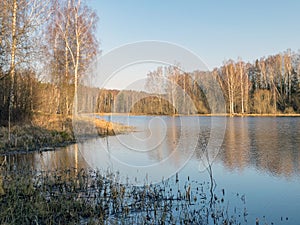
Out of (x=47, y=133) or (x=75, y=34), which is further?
(x=75, y=34)

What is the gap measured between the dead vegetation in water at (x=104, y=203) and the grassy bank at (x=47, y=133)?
5182mm

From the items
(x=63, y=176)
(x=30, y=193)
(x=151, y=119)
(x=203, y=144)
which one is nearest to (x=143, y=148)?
(x=203, y=144)

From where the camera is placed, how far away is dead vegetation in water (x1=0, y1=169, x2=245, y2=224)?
14.6 feet

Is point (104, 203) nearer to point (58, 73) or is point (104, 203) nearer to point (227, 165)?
point (227, 165)

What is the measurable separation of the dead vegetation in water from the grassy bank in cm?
518

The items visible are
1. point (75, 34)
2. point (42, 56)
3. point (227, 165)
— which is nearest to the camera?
point (227, 165)

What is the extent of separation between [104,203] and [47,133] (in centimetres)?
937

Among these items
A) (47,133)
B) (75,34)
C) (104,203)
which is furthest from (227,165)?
(75,34)

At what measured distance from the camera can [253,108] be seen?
4262 centimetres

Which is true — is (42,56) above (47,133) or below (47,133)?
above

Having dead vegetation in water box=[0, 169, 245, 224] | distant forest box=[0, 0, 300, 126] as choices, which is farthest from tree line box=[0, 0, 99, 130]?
dead vegetation in water box=[0, 169, 245, 224]

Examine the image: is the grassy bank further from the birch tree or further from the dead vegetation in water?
the dead vegetation in water

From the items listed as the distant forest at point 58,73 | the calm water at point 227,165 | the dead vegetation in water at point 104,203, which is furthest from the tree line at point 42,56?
the dead vegetation in water at point 104,203

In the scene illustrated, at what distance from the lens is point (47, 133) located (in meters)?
13.8
